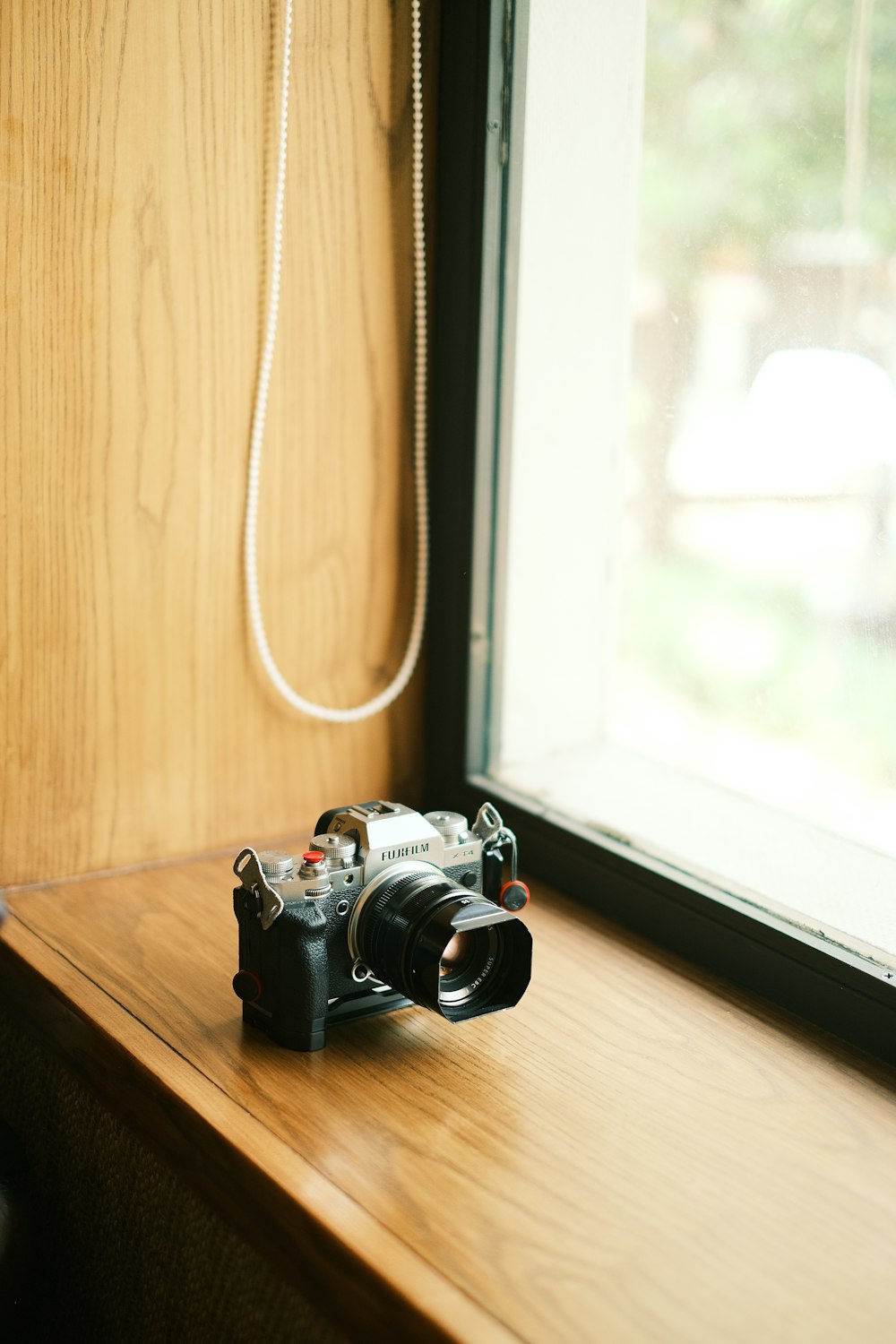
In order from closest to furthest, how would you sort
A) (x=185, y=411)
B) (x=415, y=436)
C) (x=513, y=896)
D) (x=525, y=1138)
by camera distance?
(x=525, y=1138) < (x=513, y=896) < (x=185, y=411) < (x=415, y=436)

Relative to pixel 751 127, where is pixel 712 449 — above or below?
below

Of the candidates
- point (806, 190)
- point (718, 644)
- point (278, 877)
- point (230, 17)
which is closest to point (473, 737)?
point (718, 644)

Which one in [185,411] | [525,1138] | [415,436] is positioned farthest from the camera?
[415,436]

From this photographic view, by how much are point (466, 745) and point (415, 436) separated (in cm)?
32

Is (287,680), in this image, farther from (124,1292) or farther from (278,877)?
(124,1292)

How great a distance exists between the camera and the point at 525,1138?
800 millimetres

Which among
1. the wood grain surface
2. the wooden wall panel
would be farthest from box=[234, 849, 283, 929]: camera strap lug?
the wooden wall panel

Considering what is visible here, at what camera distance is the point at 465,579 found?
125cm

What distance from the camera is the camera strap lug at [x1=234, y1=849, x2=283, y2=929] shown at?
0.86m

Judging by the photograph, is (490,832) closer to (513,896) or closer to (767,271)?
(513,896)

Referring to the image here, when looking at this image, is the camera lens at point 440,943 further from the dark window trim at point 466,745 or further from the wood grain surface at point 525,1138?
the dark window trim at point 466,745

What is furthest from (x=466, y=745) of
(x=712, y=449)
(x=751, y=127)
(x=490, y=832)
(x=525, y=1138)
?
(x=751, y=127)

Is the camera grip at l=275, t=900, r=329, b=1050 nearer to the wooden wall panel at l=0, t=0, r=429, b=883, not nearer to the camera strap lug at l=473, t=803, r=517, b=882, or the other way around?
the camera strap lug at l=473, t=803, r=517, b=882

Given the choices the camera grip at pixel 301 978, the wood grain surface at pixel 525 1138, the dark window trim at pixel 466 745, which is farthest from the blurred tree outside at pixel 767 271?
the camera grip at pixel 301 978
